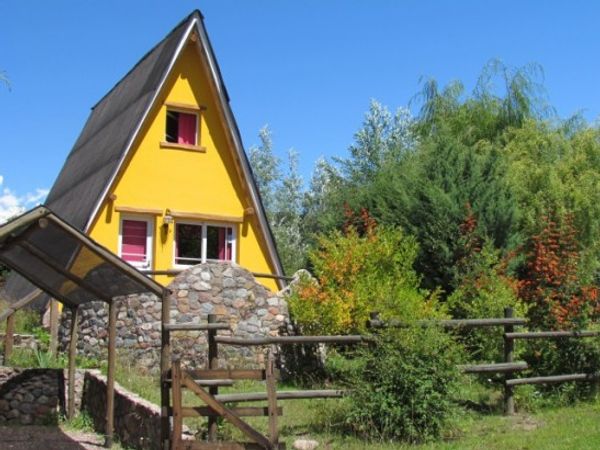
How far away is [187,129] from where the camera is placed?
19906 millimetres

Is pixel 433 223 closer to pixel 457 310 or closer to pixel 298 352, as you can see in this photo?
pixel 457 310

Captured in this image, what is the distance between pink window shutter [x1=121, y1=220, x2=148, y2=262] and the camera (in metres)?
18.6

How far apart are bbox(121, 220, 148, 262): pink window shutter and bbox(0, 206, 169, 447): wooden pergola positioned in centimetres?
666

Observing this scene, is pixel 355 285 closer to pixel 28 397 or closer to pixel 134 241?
pixel 28 397

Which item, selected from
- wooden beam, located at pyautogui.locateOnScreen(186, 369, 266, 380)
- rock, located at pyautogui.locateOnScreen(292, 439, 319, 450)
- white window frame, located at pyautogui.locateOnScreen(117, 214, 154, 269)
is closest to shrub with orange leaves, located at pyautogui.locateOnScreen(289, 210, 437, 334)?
rock, located at pyautogui.locateOnScreen(292, 439, 319, 450)

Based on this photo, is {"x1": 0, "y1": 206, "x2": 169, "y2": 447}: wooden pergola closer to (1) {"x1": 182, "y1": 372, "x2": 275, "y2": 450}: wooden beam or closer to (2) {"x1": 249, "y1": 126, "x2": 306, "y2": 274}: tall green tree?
(1) {"x1": 182, "y1": 372, "x2": 275, "y2": 450}: wooden beam

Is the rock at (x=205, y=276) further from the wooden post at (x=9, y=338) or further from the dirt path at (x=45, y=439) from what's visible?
the dirt path at (x=45, y=439)

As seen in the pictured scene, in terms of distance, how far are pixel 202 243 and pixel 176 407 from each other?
11644mm

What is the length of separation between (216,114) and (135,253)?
417 cm

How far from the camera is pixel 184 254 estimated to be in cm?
1936

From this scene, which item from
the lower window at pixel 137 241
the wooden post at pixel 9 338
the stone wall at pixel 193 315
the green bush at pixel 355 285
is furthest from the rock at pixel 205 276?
the lower window at pixel 137 241

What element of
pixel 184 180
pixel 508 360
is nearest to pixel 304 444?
pixel 508 360

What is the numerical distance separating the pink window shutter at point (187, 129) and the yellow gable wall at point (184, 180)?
11.7 inches

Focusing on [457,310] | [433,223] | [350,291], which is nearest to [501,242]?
[433,223]
